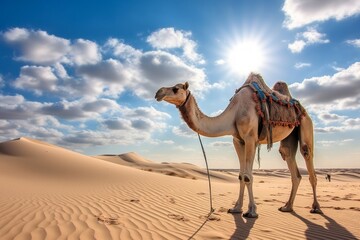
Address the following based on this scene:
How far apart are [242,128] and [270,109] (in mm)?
1082

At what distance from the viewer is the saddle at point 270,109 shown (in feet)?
24.2

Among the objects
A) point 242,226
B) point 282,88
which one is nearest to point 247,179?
point 242,226

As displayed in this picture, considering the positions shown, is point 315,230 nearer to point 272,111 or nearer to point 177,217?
point 177,217

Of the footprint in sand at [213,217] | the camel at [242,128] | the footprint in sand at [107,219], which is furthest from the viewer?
the camel at [242,128]

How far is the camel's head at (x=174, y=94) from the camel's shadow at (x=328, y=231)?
10.7ft

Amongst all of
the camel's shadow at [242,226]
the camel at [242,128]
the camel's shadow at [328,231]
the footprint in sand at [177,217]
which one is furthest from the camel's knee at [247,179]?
the footprint in sand at [177,217]

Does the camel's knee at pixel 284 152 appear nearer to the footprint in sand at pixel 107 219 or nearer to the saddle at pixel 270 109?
the saddle at pixel 270 109

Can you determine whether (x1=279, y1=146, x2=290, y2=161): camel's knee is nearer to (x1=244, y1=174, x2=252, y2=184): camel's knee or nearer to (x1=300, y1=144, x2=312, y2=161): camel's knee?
(x1=300, y1=144, x2=312, y2=161): camel's knee

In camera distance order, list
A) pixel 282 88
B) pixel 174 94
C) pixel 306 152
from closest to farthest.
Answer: pixel 174 94 → pixel 306 152 → pixel 282 88

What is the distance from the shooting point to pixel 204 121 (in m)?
6.85

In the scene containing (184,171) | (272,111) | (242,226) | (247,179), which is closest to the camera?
(242,226)

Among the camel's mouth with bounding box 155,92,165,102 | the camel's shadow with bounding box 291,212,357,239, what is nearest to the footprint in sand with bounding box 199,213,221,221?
the camel's shadow with bounding box 291,212,357,239

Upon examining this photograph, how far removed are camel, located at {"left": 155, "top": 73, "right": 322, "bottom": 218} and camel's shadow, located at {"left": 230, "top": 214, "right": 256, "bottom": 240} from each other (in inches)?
8.8

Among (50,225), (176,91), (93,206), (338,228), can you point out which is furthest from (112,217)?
(338,228)
